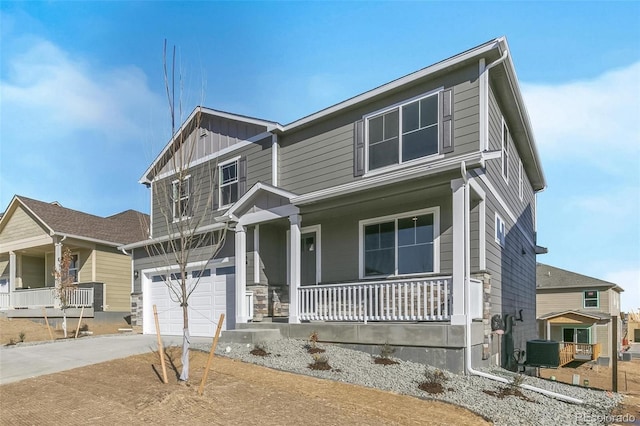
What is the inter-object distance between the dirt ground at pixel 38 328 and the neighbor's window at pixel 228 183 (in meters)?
6.61

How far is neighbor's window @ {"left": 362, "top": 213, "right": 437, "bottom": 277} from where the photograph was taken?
9891mm

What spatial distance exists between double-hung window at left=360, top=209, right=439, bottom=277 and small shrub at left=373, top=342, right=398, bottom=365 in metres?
2.07

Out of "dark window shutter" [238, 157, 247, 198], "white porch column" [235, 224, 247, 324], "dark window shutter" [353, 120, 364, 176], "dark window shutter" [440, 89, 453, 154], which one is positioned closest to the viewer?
"dark window shutter" [440, 89, 453, 154]

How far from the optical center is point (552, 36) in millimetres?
9766

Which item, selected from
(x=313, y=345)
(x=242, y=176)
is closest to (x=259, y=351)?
(x=313, y=345)

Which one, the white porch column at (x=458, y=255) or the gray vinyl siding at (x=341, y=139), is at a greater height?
the gray vinyl siding at (x=341, y=139)

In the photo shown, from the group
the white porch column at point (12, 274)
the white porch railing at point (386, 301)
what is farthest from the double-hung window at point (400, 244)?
the white porch column at point (12, 274)

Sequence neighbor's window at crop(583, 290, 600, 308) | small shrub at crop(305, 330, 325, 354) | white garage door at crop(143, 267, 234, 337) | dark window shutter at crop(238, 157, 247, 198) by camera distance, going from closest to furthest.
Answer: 1. small shrub at crop(305, 330, 325, 354)
2. white garage door at crop(143, 267, 234, 337)
3. dark window shutter at crop(238, 157, 247, 198)
4. neighbor's window at crop(583, 290, 600, 308)

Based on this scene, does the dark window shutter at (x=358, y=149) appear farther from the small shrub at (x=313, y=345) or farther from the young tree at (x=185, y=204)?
the small shrub at (x=313, y=345)

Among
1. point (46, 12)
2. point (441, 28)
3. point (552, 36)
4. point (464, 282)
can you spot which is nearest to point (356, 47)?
point (441, 28)

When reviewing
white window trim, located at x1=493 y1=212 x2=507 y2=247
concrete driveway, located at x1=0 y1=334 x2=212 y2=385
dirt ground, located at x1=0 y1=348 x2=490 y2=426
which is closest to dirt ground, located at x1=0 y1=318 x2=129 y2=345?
concrete driveway, located at x1=0 y1=334 x2=212 y2=385

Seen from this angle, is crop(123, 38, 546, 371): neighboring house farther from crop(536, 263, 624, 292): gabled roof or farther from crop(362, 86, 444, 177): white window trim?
crop(536, 263, 624, 292): gabled roof

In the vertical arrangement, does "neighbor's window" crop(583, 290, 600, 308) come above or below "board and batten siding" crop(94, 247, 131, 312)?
below

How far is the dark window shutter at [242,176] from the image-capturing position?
13500 mm
